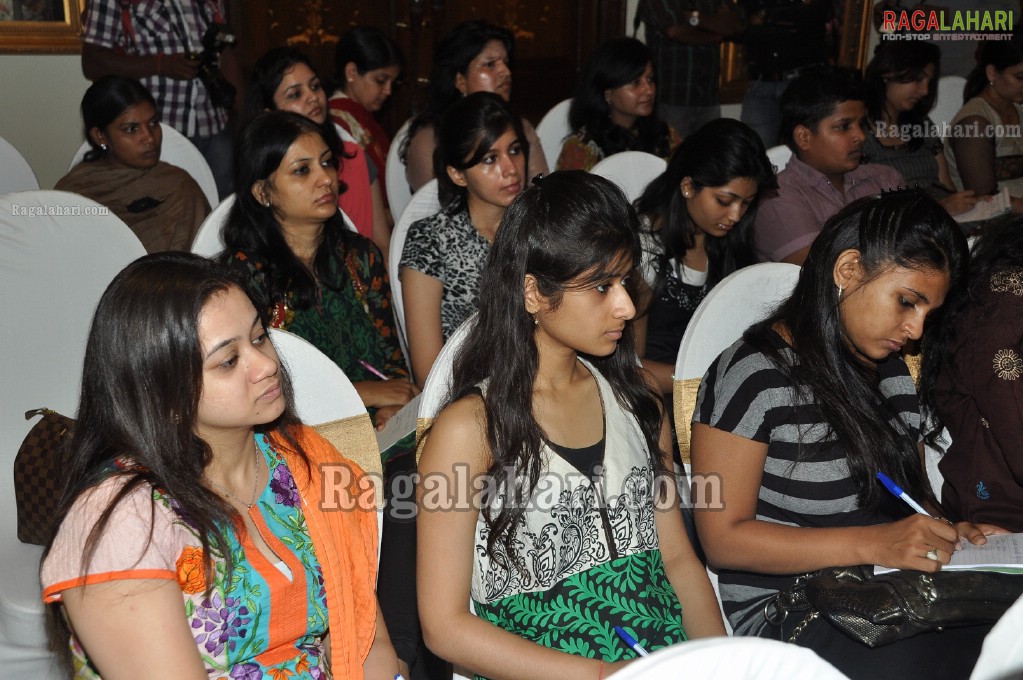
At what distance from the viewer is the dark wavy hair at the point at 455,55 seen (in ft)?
11.8

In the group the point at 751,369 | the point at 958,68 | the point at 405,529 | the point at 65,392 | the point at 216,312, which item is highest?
the point at 958,68

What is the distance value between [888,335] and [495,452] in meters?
0.70

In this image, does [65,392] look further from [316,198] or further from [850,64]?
[850,64]

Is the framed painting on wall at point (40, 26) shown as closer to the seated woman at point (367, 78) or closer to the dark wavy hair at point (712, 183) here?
the seated woman at point (367, 78)

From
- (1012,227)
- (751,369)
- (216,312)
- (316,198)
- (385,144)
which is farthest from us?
(385,144)

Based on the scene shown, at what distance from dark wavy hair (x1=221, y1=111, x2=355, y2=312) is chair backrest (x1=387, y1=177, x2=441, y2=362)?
18 cm

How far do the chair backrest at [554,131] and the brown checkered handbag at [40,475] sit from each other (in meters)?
2.52

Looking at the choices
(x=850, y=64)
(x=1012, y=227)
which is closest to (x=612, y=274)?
(x=1012, y=227)

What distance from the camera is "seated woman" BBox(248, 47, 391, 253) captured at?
3.16 m

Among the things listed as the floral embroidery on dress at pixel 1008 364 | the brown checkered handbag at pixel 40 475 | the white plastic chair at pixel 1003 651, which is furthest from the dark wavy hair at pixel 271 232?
the white plastic chair at pixel 1003 651

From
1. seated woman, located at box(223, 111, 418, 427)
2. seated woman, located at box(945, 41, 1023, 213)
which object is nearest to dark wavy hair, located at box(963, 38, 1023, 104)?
seated woman, located at box(945, 41, 1023, 213)

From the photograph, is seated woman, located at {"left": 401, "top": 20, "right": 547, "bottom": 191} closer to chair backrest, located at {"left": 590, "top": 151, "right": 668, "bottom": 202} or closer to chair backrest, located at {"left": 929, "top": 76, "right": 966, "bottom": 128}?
chair backrest, located at {"left": 590, "top": 151, "right": 668, "bottom": 202}

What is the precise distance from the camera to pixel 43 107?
4.42 metres

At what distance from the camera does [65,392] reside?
6.43ft
